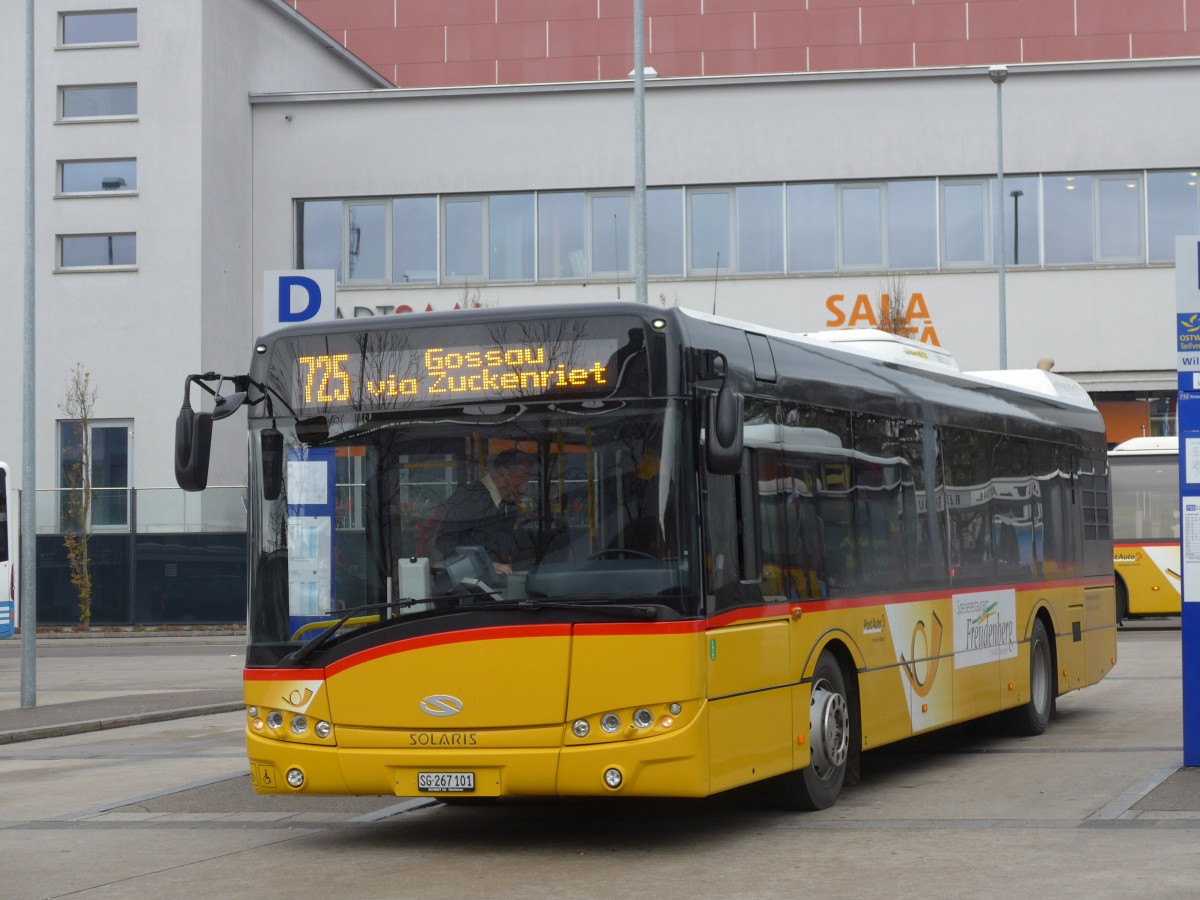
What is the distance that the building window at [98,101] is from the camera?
39969 millimetres

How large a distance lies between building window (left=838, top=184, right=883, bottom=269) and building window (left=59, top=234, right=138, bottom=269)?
15.3 meters

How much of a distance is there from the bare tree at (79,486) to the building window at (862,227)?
53.3ft

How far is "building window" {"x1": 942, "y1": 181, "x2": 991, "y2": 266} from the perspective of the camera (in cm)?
3859

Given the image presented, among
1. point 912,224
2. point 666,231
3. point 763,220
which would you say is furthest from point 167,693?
point 912,224

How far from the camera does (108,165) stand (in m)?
40.2

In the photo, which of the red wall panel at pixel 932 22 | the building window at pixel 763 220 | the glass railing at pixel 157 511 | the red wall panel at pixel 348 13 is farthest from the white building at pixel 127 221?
the red wall panel at pixel 932 22

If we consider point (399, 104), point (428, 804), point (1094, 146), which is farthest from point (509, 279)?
point (428, 804)

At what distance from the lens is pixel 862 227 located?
38.9 metres

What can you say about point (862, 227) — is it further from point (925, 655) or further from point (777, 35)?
point (925, 655)

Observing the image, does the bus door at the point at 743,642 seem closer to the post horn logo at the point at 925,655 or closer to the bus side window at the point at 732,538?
the bus side window at the point at 732,538

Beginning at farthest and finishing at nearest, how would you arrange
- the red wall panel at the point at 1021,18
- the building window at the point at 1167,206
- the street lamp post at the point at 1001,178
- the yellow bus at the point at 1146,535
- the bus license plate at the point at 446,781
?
the red wall panel at the point at 1021,18, the building window at the point at 1167,206, the street lamp post at the point at 1001,178, the yellow bus at the point at 1146,535, the bus license plate at the point at 446,781

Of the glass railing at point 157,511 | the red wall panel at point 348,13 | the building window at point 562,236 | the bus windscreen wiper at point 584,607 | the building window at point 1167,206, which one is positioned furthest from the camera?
the red wall panel at point 348,13

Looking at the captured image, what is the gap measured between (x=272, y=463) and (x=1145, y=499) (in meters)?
23.0

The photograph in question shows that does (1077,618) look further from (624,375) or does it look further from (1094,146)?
(1094,146)
